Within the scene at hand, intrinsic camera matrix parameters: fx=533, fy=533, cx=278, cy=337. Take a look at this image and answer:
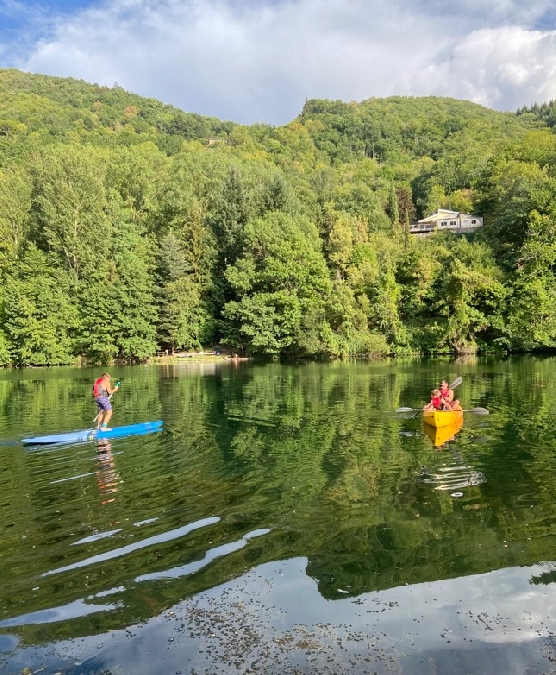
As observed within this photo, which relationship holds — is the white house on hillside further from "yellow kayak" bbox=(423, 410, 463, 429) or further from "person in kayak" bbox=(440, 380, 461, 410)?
"yellow kayak" bbox=(423, 410, 463, 429)

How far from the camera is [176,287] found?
55.6 m

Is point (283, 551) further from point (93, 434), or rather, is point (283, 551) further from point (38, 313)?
point (38, 313)

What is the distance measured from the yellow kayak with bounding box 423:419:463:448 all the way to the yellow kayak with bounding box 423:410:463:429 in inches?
3.8

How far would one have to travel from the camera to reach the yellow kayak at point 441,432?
1507cm

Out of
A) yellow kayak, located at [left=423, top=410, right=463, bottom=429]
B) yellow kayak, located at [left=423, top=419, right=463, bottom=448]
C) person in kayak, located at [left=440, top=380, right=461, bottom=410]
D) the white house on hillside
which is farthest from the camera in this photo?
the white house on hillside

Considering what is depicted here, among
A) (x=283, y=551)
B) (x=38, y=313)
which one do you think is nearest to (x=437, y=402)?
(x=283, y=551)

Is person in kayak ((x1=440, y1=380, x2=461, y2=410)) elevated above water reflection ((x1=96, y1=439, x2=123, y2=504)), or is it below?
above

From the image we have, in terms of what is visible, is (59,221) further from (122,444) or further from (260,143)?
(260,143)

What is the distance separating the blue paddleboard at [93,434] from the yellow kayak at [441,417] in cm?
867

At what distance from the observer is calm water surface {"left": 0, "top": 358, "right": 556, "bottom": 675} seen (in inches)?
218

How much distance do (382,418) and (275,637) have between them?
13496 mm

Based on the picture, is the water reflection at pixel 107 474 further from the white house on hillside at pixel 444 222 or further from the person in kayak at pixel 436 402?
the white house on hillside at pixel 444 222

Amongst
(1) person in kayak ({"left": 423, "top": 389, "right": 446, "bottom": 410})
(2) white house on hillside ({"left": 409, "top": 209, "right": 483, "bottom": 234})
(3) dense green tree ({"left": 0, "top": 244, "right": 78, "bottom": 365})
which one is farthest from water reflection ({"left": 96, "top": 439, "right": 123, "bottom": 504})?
(2) white house on hillside ({"left": 409, "top": 209, "right": 483, "bottom": 234})

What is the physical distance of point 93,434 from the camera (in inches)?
631
